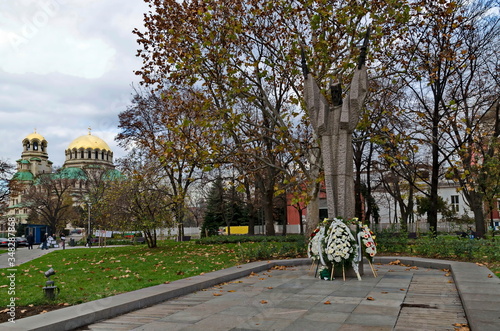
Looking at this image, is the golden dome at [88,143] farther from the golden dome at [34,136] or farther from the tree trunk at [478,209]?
the tree trunk at [478,209]

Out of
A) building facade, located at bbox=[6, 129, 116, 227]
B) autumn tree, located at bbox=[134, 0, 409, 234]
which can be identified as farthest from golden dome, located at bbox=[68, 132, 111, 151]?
autumn tree, located at bbox=[134, 0, 409, 234]

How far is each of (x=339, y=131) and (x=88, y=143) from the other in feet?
323

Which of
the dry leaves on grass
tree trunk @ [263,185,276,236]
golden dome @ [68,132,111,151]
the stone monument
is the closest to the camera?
the dry leaves on grass

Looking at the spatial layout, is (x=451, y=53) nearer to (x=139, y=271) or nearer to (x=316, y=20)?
(x=316, y=20)

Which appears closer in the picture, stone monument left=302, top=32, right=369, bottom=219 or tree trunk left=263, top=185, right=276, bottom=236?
stone monument left=302, top=32, right=369, bottom=219

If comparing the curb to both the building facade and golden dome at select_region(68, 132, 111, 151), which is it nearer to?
the building facade

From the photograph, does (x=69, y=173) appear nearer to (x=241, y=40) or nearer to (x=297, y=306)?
(x=241, y=40)

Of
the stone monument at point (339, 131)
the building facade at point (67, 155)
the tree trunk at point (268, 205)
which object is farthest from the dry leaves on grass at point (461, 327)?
the building facade at point (67, 155)

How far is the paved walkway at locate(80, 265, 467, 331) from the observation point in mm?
5734

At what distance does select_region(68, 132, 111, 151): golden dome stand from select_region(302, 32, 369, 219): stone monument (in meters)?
97.5

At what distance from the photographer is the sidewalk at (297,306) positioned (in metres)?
5.66

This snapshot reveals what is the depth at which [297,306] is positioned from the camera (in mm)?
6879

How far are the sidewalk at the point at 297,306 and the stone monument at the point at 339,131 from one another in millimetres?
1948

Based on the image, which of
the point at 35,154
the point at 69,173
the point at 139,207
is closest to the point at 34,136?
the point at 35,154
